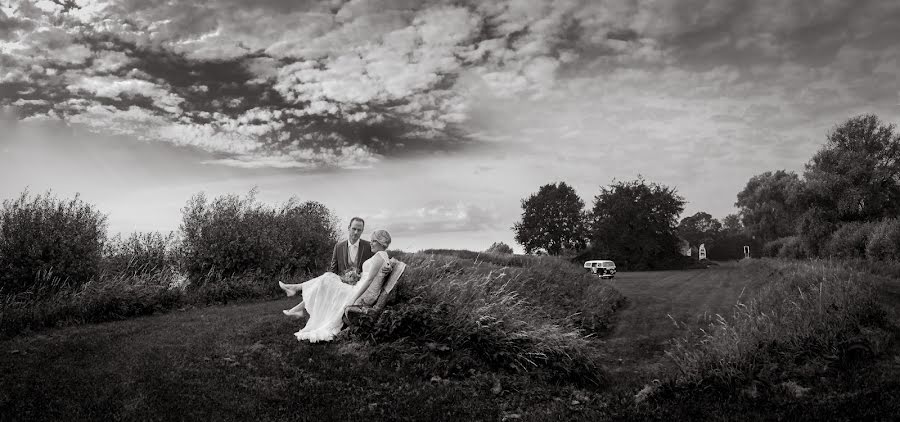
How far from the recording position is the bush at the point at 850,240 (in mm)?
26703

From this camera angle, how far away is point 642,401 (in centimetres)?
686

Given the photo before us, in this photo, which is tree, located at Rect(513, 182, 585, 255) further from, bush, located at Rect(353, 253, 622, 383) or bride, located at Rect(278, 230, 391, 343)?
bride, located at Rect(278, 230, 391, 343)

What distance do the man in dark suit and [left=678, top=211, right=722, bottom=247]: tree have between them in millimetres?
68624

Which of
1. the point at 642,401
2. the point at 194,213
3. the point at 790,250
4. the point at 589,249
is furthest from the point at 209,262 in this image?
the point at 589,249

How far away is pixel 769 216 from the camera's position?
2448 inches

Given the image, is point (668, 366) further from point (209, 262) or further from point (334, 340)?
point (209, 262)

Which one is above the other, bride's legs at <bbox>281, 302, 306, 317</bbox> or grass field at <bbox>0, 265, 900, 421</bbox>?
bride's legs at <bbox>281, 302, 306, 317</bbox>

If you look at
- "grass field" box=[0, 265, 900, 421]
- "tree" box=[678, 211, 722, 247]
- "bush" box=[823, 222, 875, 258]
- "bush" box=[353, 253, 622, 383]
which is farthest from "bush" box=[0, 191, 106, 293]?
"tree" box=[678, 211, 722, 247]

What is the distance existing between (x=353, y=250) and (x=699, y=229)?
9182 cm

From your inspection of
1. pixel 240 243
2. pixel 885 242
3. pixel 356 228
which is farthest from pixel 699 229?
pixel 356 228

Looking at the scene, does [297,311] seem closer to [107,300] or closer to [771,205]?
[107,300]

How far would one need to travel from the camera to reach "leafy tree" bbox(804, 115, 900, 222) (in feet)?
97.5

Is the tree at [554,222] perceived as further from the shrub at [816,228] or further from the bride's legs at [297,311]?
the bride's legs at [297,311]

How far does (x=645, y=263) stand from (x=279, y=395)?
50557mm
